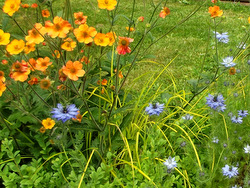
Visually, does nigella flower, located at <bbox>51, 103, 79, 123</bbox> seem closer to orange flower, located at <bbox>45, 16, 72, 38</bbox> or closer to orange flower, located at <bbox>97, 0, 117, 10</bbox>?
orange flower, located at <bbox>45, 16, 72, 38</bbox>

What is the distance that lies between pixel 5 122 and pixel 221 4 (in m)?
6.51

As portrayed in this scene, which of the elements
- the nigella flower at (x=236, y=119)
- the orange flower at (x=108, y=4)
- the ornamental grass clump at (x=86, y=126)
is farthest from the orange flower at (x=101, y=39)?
the nigella flower at (x=236, y=119)

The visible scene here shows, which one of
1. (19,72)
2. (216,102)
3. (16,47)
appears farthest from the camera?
(216,102)

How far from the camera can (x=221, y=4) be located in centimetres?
717

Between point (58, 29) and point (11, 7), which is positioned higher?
point (11, 7)

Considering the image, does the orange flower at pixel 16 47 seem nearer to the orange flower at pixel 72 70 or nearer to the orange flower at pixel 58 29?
the orange flower at pixel 58 29

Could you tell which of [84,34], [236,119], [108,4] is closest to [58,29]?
[84,34]

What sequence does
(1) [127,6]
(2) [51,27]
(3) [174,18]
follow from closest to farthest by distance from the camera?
(2) [51,27]
(3) [174,18]
(1) [127,6]

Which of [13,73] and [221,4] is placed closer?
[13,73]

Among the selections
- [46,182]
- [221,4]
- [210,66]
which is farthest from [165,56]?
[221,4]

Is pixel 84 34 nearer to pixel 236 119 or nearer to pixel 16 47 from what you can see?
pixel 16 47

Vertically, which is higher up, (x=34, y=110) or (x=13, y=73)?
(x=13, y=73)

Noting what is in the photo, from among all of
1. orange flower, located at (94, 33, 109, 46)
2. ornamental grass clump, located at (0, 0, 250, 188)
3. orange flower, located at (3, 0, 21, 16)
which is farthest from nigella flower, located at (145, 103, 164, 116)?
orange flower, located at (3, 0, 21, 16)

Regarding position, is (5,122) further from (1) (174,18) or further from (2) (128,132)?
(1) (174,18)
